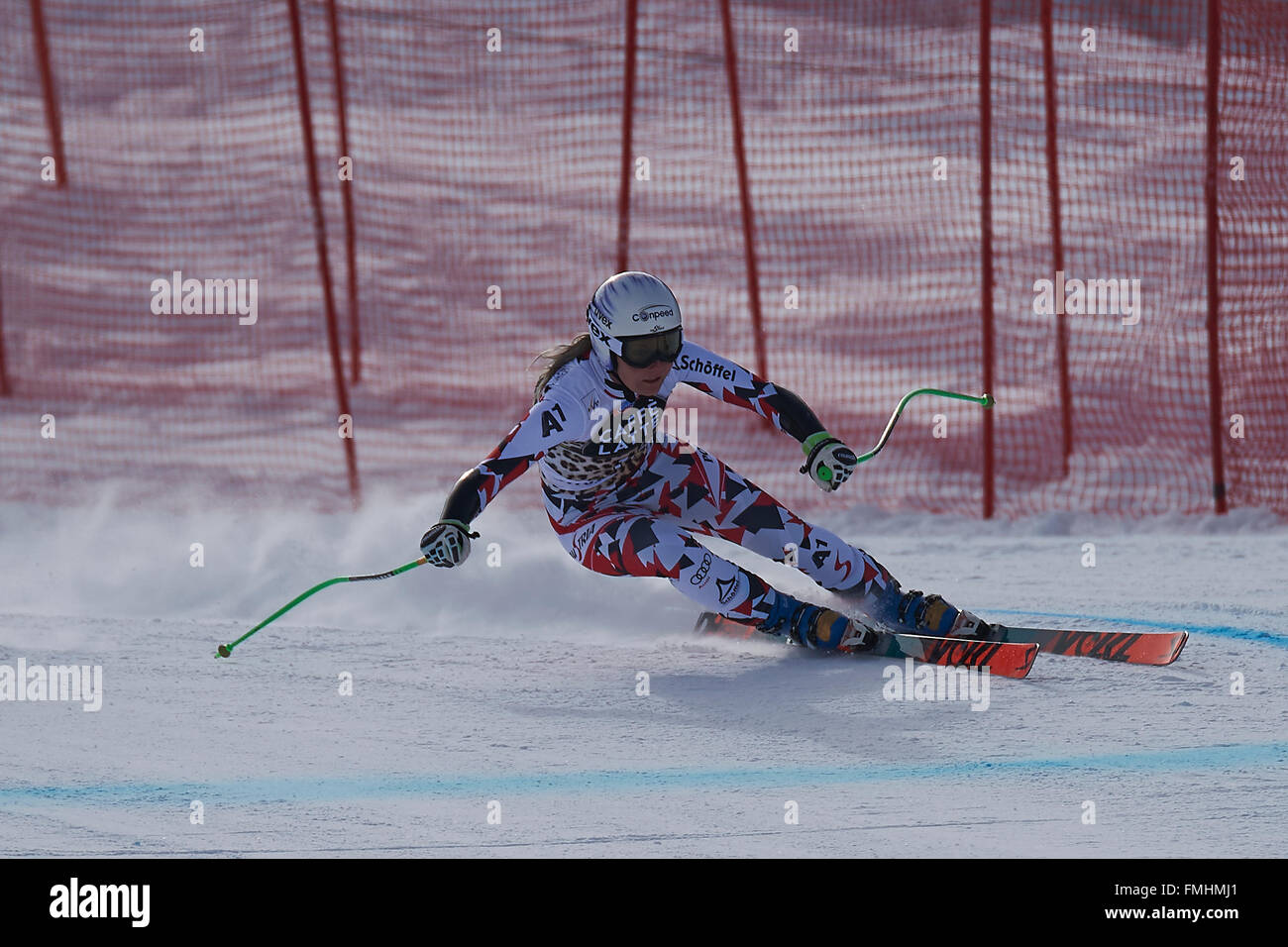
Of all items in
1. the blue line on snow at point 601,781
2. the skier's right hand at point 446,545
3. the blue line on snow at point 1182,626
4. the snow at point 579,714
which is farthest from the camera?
the blue line on snow at point 1182,626

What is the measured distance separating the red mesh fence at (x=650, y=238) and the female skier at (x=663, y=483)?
3.21 m

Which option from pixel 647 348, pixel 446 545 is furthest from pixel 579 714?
pixel 647 348

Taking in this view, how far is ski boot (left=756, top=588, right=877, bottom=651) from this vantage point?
19.9ft

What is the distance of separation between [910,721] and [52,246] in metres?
12.7

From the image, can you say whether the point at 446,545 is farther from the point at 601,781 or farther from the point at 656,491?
the point at 656,491

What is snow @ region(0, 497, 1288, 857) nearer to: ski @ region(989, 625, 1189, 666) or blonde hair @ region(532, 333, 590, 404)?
ski @ region(989, 625, 1189, 666)

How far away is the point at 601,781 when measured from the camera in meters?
4.88

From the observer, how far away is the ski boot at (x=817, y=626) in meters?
6.07

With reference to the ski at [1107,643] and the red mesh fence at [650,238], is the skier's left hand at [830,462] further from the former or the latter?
the red mesh fence at [650,238]

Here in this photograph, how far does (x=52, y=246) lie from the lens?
1593cm

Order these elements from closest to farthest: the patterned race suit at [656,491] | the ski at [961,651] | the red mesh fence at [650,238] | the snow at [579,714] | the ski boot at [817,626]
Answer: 1. the snow at [579,714]
2. the ski at [961,651]
3. the patterned race suit at [656,491]
4. the ski boot at [817,626]
5. the red mesh fence at [650,238]

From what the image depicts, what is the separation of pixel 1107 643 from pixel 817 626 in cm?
104

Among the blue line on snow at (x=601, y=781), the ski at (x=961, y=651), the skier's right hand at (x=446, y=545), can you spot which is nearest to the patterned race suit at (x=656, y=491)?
the skier's right hand at (x=446, y=545)

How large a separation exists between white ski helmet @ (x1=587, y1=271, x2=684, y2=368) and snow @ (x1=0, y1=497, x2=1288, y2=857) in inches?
46.6
